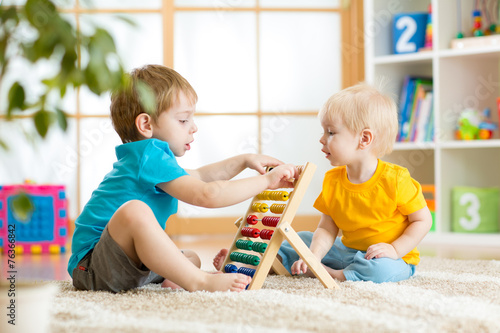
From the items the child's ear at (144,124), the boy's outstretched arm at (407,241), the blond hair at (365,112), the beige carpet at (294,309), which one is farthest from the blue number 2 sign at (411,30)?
the child's ear at (144,124)

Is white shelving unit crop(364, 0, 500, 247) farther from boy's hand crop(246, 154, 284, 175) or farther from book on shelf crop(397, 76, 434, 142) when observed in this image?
boy's hand crop(246, 154, 284, 175)

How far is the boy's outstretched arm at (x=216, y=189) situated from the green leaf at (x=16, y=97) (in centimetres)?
54

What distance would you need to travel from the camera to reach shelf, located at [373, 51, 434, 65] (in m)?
2.55

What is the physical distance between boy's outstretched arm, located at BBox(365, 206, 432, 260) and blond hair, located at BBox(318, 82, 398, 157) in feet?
0.63

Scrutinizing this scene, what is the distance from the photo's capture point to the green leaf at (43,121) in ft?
2.42

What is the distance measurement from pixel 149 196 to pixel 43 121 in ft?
2.06

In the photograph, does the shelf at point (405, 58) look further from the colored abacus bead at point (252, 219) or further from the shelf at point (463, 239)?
the colored abacus bead at point (252, 219)

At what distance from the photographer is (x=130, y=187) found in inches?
52.8

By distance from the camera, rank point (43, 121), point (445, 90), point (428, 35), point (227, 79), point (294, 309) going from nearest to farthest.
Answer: point (43, 121) → point (294, 309) → point (445, 90) → point (428, 35) → point (227, 79)

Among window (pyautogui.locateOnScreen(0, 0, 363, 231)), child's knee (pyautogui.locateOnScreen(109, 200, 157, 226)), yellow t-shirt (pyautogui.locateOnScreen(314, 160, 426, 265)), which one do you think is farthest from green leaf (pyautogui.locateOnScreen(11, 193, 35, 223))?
window (pyautogui.locateOnScreen(0, 0, 363, 231))

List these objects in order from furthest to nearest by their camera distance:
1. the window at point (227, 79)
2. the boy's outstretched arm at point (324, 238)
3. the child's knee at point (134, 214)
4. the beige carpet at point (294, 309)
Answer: the window at point (227, 79) → the boy's outstretched arm at point (324, 238) → the child's knee at point (134, 214) → the beige carpet at point (294, 309)

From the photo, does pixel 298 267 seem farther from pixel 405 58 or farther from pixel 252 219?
pixel 405 58

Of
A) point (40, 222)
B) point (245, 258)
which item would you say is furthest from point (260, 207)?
point (40, 222)

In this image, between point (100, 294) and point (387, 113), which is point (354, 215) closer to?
point (387, 113)
